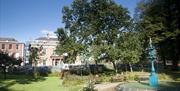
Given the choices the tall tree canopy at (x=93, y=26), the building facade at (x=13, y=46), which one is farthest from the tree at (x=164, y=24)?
the building facade at (x=13, y=46)

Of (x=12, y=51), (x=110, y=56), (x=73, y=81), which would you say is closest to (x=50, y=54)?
(x=12, y=51)

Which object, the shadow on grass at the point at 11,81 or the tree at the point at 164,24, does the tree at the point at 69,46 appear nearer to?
the shadow on grass at the point at 11,81

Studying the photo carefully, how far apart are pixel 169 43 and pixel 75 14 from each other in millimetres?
19122

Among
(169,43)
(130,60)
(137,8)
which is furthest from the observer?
(137,8)

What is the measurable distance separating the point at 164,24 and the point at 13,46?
65326 mm

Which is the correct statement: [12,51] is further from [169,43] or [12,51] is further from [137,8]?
[169,43]

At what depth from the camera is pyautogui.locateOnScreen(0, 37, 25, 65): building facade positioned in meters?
98.8

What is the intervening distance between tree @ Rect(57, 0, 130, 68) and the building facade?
167 ft

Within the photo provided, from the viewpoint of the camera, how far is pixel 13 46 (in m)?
101

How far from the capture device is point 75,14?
5391 centimetres

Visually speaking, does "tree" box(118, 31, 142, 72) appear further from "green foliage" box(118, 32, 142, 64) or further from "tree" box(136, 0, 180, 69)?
"tree" box(136, 0, 180, 69)

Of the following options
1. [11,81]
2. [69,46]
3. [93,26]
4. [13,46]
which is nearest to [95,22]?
[93,26]

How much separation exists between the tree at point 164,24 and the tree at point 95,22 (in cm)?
448

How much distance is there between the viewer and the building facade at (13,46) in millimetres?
98750
